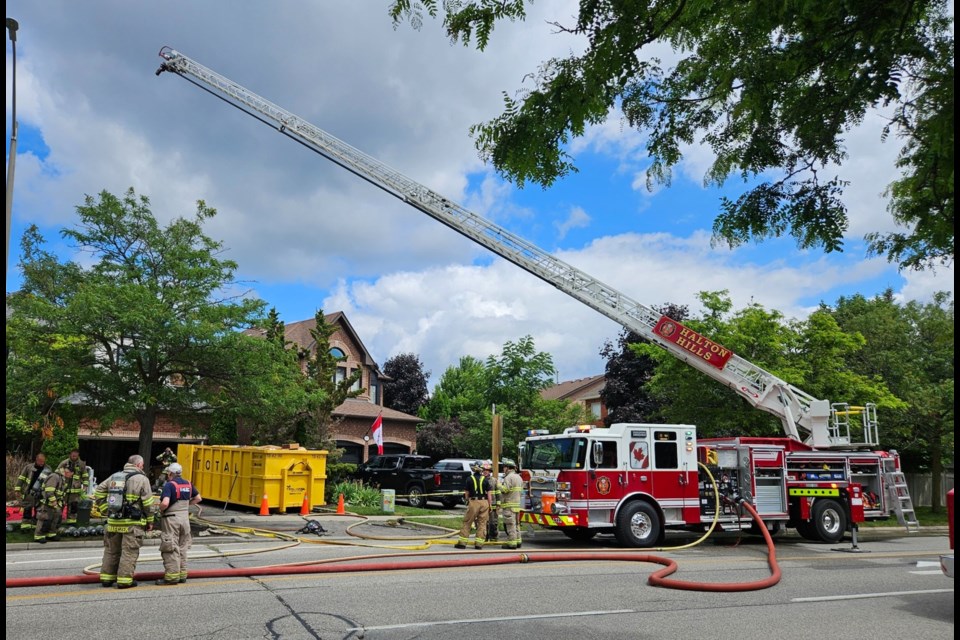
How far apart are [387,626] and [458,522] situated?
39.5ft

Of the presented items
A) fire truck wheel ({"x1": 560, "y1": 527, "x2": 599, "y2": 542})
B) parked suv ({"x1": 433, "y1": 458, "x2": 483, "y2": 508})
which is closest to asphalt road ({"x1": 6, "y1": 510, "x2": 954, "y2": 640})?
fire truck wheel ({"x1": 560, "y1": 527, "x2": 599, "y2": 542})

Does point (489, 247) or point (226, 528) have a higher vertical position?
point (489, 247)

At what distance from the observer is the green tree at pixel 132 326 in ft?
51.1

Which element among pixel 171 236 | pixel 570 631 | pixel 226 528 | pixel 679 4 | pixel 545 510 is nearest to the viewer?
pixel 679 4

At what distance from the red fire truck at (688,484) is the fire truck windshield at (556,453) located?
0.07 ft

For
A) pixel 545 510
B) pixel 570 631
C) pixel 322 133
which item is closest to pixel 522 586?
pixel 570 631

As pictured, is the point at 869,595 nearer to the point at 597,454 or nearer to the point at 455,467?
the point at 597,454

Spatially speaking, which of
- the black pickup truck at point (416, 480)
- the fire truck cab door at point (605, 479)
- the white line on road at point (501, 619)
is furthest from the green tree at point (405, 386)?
the white line on road at point (501, 619)

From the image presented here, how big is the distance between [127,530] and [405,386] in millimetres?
49586

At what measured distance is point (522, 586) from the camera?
9672mm

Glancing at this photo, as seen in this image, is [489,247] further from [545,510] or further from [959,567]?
[959,567]

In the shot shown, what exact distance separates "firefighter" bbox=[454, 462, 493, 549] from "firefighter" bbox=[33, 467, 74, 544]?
7.58 m

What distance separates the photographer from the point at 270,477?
65.1ft

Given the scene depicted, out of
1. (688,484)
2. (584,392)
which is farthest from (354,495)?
(584,392)
